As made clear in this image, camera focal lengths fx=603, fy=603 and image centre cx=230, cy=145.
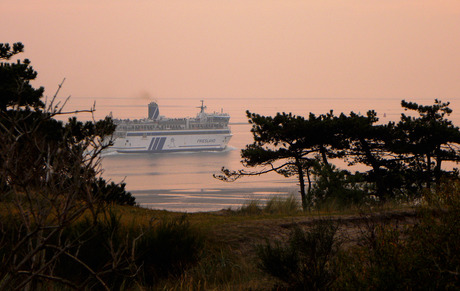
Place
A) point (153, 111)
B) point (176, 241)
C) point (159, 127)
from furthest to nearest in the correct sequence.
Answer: point (153, 111) → point (159, 127) → point (176, 241)

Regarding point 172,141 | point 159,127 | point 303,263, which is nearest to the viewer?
point 303,263

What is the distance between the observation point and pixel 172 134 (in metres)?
102

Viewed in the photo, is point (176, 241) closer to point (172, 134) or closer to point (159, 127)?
point (172, 134)

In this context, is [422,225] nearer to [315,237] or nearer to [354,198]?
[315,237]

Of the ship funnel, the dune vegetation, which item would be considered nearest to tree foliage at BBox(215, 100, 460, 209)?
the dune vegetation

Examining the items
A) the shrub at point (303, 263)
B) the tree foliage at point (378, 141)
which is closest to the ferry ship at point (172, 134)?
the tree foliage at point (378, 141)

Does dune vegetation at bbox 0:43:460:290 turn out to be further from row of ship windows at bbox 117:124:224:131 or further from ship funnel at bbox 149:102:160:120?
ship funnel at bbox 149:102:160:120

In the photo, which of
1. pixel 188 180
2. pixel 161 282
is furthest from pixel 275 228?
pixel 188 180

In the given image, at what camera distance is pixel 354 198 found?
1708 cm

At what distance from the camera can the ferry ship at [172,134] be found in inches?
3981

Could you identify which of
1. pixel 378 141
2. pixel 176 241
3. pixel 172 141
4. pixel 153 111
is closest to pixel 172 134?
pixel 172 141

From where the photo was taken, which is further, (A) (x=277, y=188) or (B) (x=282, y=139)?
(A) (x=277, y=188)

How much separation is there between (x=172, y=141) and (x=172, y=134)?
1198mm

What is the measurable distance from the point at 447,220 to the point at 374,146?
16.3 m
